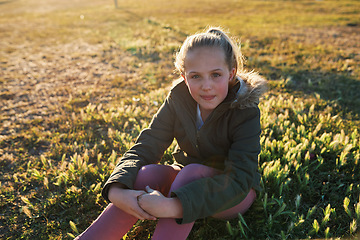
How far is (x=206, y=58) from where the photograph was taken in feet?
7.92

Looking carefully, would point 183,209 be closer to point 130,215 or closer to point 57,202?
point 130,215

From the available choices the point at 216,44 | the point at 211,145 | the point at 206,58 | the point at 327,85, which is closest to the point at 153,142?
the point at 211,145

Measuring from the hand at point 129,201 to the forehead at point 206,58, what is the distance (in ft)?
4.02

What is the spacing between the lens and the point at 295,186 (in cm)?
326

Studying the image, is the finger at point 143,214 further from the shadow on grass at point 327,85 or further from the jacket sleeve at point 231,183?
the shadow on grass at point 327,85

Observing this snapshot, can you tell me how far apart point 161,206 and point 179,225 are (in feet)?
0.88

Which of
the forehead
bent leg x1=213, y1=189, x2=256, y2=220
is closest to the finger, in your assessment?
bent leg x1=213, y1=189, x2=256, y2=220

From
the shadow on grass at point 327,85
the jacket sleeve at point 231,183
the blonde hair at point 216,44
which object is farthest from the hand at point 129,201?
the shadow on grass at point 327,85

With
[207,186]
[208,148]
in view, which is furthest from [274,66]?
[207,186]

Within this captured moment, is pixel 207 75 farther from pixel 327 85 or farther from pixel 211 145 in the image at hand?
pixel 327 85

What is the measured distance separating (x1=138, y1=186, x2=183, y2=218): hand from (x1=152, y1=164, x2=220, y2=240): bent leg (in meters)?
0.12

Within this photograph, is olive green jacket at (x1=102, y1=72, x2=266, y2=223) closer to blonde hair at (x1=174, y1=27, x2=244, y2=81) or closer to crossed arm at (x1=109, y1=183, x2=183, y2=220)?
crossed arm at (x1=109, y1=183, x2=183, y2=220)

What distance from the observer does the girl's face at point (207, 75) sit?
2.42 meters

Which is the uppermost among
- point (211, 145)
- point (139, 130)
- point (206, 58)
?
point (206, 58)
